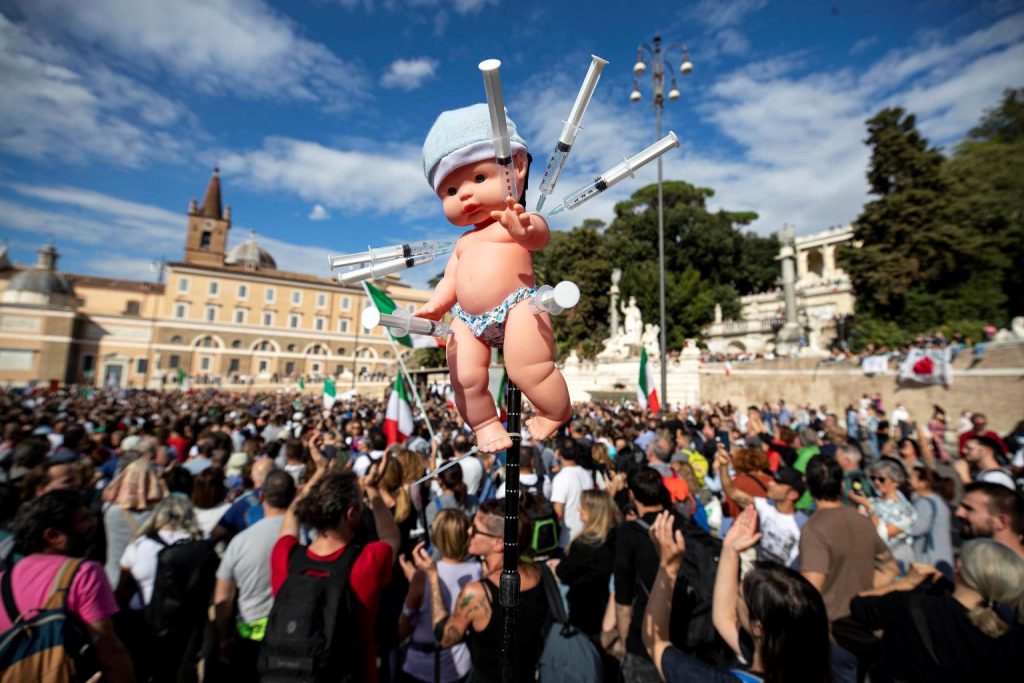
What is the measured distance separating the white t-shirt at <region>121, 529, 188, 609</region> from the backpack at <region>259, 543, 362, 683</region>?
3.80 ft

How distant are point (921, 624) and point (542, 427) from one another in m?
2.23

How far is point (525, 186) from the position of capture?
1632mm

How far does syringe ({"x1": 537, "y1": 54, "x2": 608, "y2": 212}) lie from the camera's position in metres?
1.24

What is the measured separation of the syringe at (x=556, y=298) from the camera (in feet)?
3.98

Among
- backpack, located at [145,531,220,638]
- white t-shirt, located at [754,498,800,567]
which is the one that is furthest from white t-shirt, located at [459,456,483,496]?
white t-shirt, located at [754,498,800,567]

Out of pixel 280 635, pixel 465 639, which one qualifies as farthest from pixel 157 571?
pixel 465 639

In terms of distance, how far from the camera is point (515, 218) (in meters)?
1.34

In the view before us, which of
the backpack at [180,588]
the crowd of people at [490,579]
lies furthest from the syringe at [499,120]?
the backpack at [180,588]

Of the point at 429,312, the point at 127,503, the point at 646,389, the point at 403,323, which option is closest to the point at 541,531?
the point at 429,312

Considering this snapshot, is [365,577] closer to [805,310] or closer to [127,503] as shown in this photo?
[127,503]

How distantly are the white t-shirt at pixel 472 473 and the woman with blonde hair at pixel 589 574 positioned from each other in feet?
5.61

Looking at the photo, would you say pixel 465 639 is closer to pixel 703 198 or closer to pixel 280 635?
pixel 280 635

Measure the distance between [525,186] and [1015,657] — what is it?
2.72m

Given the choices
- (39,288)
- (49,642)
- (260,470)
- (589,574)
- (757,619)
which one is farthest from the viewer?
(39,288)
